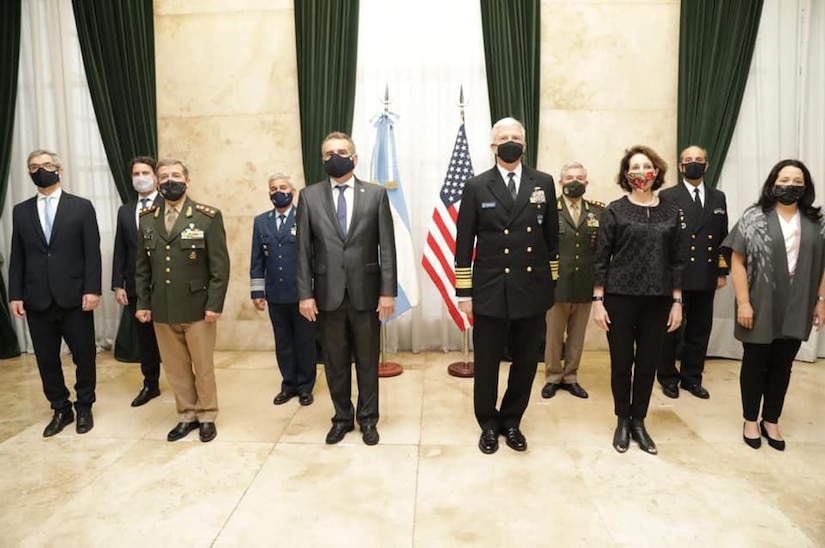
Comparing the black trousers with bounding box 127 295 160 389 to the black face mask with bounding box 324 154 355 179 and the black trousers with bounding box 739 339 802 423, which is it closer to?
the black face mask with bounding box 324 154 355 179

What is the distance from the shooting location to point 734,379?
13.8 ft

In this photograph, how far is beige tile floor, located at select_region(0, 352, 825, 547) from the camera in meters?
2.22

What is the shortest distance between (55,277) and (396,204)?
2.29m

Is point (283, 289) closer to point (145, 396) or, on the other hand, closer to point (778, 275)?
point (145, 396)

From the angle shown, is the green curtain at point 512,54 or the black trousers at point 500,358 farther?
the green curtain at point 512,54

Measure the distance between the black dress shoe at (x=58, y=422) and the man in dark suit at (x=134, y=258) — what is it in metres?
0.40

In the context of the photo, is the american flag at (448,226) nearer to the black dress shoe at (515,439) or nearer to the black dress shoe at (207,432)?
the black dress shoe at (515,439)

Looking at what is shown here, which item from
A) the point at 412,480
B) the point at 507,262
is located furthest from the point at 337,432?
the point at 507,262

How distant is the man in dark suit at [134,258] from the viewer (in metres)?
3.61

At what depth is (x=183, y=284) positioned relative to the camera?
9.92 ft

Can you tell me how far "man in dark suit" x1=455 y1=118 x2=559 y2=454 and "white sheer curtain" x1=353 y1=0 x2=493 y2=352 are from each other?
200cm

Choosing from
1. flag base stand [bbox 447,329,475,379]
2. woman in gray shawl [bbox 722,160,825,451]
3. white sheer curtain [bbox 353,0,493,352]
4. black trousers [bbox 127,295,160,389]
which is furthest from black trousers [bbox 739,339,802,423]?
black trousers [bbox 127,295,160,389]

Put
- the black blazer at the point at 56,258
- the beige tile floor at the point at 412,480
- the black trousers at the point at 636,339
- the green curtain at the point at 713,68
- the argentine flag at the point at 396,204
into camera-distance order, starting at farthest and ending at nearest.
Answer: the green curtain at the point at 713,68
the argentine flag at the point at 396,204
the black blazer at the point at 56,258
the black trousers at the point at 636,339
the beige tile floor at the point at 412,480

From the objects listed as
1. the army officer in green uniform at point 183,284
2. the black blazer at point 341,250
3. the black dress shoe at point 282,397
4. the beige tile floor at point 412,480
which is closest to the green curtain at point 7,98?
the beige tile floor at point 412,480
